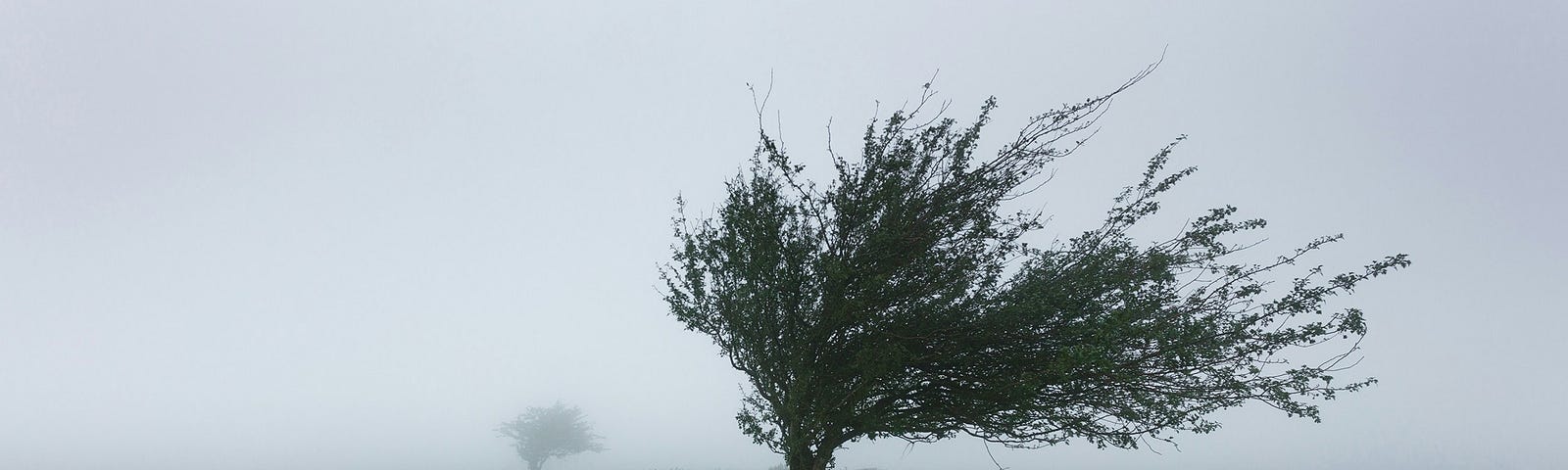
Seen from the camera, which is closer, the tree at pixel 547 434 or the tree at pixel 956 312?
the tree at pixel 956 312

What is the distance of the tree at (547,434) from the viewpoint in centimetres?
7981

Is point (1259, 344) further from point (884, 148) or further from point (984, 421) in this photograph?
point (884, 148)

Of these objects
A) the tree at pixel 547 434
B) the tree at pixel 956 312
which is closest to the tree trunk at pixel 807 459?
the tree at pixel 956 312

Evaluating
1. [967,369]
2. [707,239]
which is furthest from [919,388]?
[707,239]

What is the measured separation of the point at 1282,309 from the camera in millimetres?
9797

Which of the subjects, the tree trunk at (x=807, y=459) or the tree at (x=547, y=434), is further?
the tree at (x=547, y=434)

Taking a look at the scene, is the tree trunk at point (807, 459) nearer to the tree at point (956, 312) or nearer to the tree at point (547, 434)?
the tree at point (956, 312)

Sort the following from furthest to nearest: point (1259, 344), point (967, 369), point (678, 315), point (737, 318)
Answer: point (678, 315) < point (737, 318) < point (967, 369) < point (1259, 344)

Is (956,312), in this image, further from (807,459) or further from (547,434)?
(547,434)

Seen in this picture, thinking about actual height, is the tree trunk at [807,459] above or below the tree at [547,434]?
below

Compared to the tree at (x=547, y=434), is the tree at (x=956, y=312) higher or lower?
lower

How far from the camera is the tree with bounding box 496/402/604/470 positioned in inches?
3142

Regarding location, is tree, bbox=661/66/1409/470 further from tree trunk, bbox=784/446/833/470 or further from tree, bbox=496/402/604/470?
tree, bbox=496/402/604/470

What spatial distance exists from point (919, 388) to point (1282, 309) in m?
5.51
